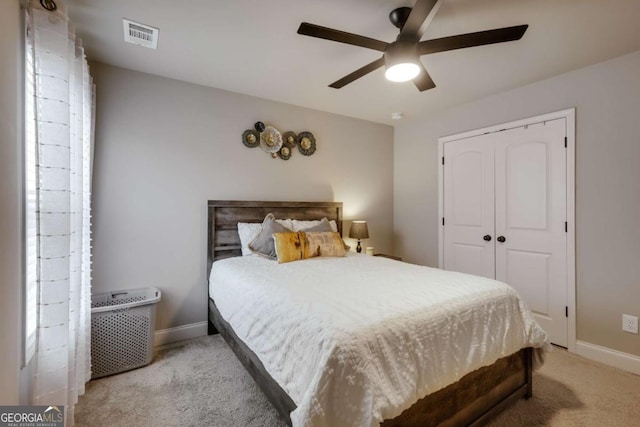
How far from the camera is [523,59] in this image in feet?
8.02

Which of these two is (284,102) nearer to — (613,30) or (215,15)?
(215,15)

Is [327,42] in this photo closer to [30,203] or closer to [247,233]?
[247,233]

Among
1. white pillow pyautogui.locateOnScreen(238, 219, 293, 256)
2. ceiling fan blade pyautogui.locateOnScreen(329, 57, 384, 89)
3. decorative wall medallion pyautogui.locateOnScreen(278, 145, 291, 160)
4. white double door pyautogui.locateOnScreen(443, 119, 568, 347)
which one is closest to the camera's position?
ceiling fan blade pyautogui.locateOnScreen(329, 57, 384, 89)

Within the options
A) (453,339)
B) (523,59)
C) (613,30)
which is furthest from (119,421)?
(613,30)

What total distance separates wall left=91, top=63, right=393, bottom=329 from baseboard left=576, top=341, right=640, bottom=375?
3.04m

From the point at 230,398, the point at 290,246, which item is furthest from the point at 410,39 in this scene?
the point at 230,398

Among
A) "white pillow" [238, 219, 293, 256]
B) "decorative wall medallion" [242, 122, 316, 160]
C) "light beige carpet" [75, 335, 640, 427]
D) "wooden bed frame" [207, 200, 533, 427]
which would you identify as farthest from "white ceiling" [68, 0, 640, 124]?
"light beige carpet" [75, 335, 640, 427]

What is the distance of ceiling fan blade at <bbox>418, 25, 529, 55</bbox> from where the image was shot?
5.13 feet

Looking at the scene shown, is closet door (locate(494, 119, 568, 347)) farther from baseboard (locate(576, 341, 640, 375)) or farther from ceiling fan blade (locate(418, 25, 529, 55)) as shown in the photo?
ceiling fan blade (locate(418, 25, 529, 55))

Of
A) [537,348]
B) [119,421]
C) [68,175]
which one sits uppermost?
[68,175]

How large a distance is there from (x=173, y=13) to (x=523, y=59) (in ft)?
8.86

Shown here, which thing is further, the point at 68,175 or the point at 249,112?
the point at 249,112

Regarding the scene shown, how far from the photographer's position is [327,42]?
7.15 feet

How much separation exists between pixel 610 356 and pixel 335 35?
332cm
